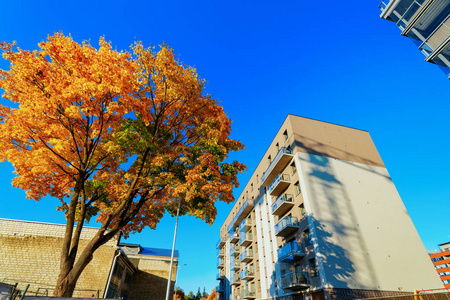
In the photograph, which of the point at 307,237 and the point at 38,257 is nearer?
the point at 38,257

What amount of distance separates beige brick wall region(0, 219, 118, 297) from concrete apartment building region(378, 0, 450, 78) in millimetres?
29548

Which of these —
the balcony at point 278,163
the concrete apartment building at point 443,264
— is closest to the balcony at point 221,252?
the balcony at point 278,163

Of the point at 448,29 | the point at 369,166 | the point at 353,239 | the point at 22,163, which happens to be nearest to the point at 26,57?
the point at 22,163

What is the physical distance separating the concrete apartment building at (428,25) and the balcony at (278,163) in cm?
1337

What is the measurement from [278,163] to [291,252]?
369 inches

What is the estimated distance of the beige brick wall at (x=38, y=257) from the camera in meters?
16.7

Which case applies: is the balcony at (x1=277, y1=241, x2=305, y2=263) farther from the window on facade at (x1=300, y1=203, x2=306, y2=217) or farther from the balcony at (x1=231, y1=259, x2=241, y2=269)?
the balcony at (x1=231, y1=259, x2=241, y2=269)

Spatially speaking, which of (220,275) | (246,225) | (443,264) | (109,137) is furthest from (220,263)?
(443,264)

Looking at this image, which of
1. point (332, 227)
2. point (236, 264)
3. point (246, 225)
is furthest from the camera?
point (236, 264)

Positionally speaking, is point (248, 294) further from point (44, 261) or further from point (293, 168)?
point (44, 261)

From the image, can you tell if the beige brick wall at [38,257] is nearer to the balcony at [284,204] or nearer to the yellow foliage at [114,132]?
the yellow foliage at [114,132]

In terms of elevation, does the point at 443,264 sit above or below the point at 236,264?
above

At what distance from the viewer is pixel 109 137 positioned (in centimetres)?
897

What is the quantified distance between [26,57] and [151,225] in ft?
28.3
